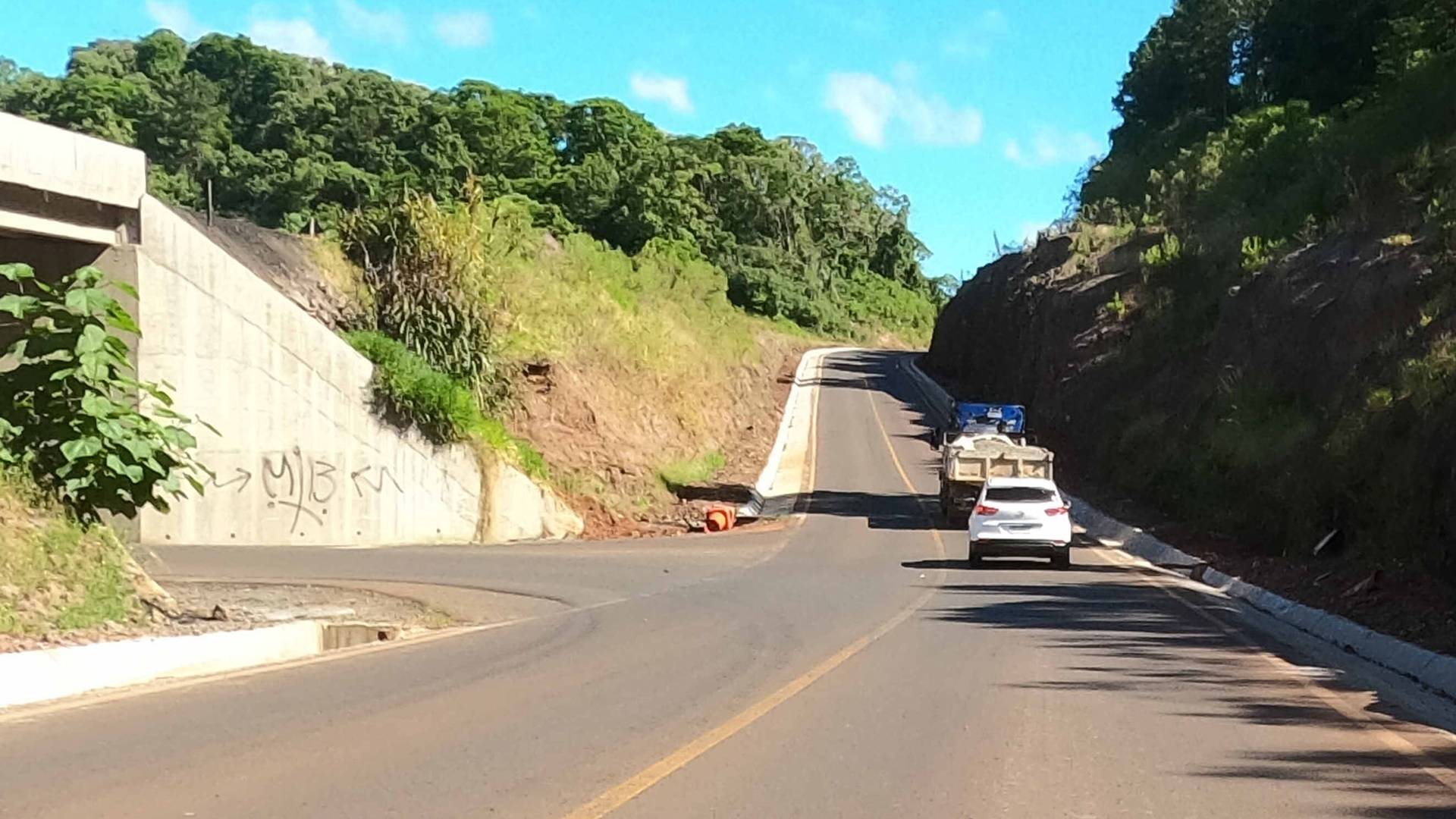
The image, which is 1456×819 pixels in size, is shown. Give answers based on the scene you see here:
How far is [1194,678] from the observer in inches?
537

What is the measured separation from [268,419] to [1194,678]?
68.4ft

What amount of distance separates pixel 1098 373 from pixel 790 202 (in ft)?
235

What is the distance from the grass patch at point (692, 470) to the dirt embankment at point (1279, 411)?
11910mm

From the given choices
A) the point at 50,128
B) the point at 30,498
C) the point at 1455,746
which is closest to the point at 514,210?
the point at 50,128

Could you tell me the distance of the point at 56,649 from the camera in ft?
40.2

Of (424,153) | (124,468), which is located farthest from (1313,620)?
(424,153)

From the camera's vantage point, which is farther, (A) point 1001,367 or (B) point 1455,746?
(A) point 1001,367

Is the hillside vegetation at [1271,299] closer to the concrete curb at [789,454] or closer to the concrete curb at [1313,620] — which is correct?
the concrete curb at [1313,620]

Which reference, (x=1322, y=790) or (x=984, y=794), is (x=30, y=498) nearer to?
(x=984, y=794)

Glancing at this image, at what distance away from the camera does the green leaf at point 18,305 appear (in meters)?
15.1

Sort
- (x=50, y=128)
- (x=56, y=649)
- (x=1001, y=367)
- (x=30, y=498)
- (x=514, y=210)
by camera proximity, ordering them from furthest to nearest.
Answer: (x=1001, y=367)
(x=514, y=210)
(x=50, y=128)
(x=30, y=498)
(x=56, y=649)

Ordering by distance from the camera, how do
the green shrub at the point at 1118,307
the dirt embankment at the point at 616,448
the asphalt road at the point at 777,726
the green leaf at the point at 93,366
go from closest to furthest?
the asphalt road at the point at 777,726, the green leaf at the point at 93,366, the dirt embankment at the point at 616,448, the green shrub at the point at 1118,307

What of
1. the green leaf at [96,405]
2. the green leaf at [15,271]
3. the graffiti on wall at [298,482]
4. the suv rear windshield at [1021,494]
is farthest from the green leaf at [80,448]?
the suv rear windshield at [1021,494]

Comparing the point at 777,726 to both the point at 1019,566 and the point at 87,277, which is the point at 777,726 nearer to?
the point at 87,277
